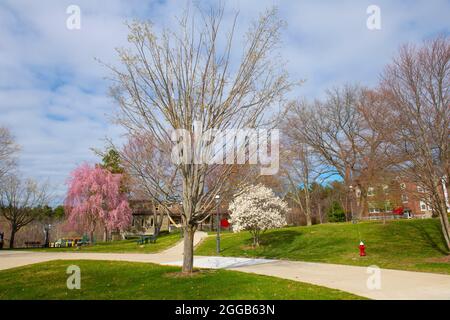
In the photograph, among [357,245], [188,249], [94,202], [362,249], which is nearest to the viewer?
[188,249]

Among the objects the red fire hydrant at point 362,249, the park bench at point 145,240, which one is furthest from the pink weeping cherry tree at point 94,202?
the red fire hydrant at point 362,249

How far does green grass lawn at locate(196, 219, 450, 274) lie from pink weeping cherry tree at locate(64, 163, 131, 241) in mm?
12863

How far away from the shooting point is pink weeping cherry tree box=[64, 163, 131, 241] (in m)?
31.5

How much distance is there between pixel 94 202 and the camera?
31547mm

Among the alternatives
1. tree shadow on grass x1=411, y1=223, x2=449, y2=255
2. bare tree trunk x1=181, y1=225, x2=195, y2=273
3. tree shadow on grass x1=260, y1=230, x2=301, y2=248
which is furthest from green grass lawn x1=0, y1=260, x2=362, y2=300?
tree shadow on grass x1=411, y1=223, x2=449, y2=255

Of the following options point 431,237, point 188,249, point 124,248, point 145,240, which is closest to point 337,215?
point 431,237

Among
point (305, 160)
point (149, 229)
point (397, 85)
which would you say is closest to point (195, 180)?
point (397, 85)

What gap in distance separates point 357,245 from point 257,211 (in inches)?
220

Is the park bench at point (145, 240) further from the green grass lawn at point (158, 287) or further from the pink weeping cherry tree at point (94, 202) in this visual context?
the green grass lawn at point (158, 287)

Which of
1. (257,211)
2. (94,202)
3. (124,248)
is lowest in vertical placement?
(124,248)

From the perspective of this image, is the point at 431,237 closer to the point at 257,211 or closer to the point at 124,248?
the point at 257,211
